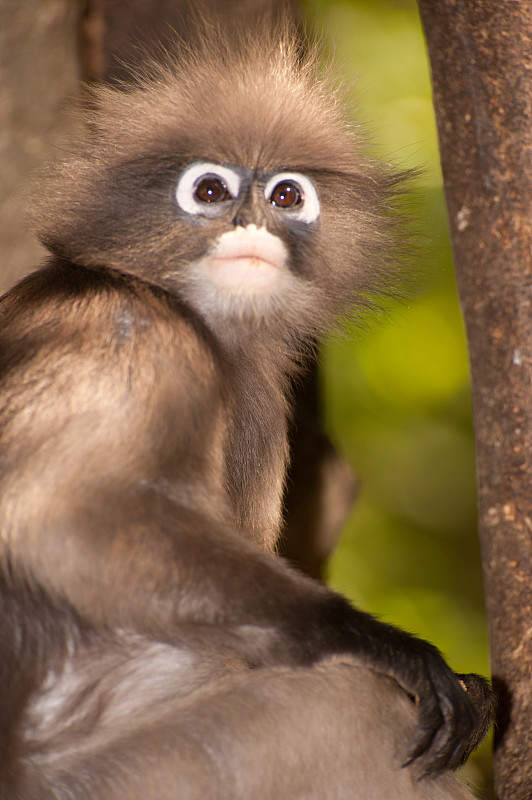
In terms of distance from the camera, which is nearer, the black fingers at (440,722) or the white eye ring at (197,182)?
the black fingers at (440,722)

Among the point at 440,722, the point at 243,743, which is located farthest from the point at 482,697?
the point at 243,743

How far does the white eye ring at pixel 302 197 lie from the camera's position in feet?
6.70

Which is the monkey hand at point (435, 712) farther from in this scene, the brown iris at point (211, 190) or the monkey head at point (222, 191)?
the brown iris at point (211, 190)

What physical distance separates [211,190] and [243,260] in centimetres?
19

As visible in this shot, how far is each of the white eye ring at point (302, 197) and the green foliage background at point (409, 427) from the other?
1829 mm

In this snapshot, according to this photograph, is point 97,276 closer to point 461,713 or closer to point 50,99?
point 461,713

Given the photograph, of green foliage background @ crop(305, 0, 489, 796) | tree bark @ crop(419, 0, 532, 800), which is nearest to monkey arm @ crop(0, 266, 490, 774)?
tree bark @ crop(419, 0, 532, 800)

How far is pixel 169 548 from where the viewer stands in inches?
59.5

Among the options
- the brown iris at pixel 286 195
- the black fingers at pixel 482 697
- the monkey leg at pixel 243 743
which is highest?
the brown iris at pixel 286 195

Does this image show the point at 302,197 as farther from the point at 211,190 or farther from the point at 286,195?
the point at 211,190

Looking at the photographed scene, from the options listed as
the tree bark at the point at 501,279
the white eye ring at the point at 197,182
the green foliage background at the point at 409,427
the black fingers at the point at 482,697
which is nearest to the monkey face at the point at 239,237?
the white eye ring at the point at 197,182

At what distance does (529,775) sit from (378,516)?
2151 millimetres

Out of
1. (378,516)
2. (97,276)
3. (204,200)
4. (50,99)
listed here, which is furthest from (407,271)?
(378,516)

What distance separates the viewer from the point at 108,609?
1503mm
